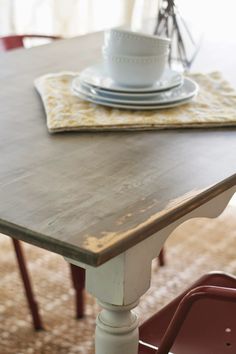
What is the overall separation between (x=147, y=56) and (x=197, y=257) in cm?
109

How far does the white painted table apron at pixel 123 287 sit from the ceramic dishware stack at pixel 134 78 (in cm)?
35

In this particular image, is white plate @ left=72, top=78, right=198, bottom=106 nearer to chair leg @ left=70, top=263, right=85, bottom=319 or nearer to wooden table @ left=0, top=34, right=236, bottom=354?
wooden table @ left=0, top=34, right=236, bottom=354

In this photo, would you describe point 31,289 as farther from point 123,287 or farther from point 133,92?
→ point 123,287

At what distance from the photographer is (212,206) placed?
1010mm

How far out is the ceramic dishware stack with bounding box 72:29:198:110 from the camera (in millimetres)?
1228

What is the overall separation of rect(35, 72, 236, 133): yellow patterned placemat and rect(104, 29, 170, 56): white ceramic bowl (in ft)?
0.39

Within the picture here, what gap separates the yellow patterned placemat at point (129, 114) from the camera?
3.82 feet

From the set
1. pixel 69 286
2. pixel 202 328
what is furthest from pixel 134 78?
pixel 69 286

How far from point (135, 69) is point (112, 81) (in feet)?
0.24

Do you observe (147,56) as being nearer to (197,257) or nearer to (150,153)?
(150,153)

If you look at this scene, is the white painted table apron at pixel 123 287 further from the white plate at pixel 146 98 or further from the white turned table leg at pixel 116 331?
the white plate at pixel 146 98

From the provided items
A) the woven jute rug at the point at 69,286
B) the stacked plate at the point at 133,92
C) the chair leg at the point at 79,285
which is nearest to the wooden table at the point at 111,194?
the stacked plate at the point at 133,92

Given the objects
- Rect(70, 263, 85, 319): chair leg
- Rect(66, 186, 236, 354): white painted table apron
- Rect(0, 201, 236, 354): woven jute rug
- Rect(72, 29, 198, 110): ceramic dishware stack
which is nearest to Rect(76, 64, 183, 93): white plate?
Rect(72, 29, 198, 110): ceramic dishware stack

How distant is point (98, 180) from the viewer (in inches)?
37.6
